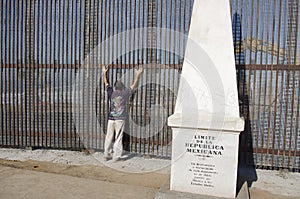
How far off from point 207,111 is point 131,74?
Answer: 2.60 metres

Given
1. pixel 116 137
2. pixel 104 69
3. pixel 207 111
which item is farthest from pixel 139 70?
pixel 207 111

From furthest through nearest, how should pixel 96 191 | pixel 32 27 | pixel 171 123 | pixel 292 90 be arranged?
pixel 32 27, pixel 292 90, pixel 96 191, pixel 171 123

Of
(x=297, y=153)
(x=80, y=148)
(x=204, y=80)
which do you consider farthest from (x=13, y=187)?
(x=297, y=153)

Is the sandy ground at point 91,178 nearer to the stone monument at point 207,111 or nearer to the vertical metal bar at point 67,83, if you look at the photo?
the vertical metal bar at point 67,83

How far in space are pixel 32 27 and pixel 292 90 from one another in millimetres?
6077

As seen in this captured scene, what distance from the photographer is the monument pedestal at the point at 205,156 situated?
386 centimetres

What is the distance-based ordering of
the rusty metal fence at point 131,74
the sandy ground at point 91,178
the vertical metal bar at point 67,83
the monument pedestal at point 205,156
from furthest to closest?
1. the vertical metal bar at point 67,83
2. the rusty metal fence at point 131,74
3. the sandy ground at point 91,178
4. the monument pedestal at point 205,156

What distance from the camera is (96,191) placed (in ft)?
14.3

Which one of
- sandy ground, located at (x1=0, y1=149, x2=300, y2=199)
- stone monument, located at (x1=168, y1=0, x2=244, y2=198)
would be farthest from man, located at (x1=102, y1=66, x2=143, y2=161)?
stone monument, located at (x1=168, y1=0, x2=244, y2=198)

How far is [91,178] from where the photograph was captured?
4996 millimetres

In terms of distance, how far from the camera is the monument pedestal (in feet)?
12.7

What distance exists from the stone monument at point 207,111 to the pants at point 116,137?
2.06m

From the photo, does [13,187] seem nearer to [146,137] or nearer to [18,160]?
[18,160]

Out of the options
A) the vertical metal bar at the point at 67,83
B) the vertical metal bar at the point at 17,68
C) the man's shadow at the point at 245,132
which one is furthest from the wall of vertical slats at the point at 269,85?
the vertical metal bar at the point at 17,68
